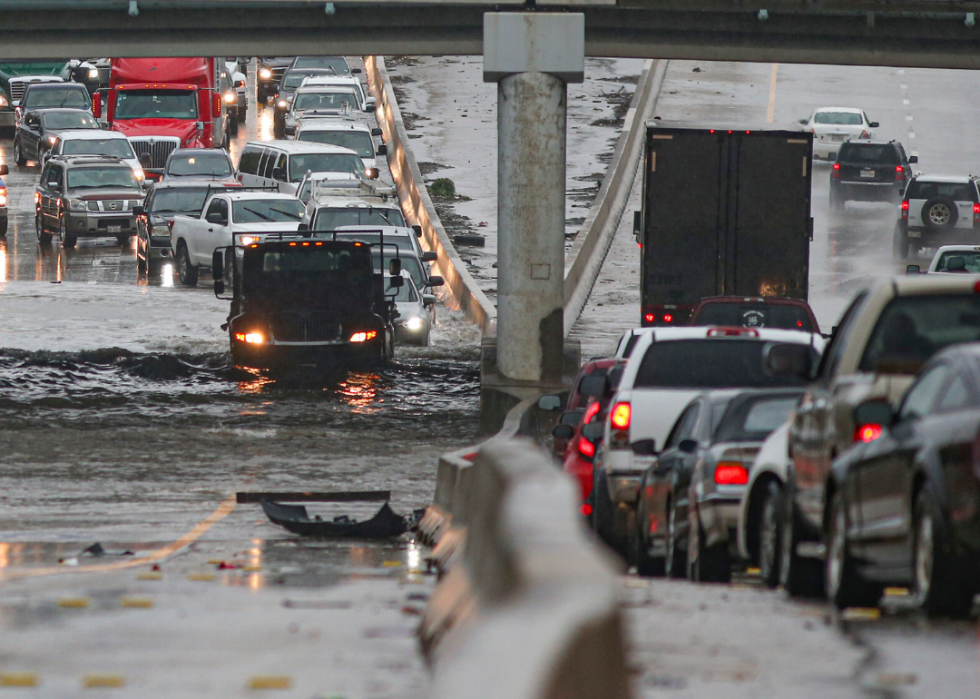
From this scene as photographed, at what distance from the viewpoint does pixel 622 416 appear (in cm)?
1316

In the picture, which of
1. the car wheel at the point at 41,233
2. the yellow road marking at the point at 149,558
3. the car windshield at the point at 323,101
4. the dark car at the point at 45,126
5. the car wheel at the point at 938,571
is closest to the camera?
the car wheel at the point at 938,571

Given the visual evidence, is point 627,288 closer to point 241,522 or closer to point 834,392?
point 241,522

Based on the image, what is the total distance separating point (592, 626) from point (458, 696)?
0.34 m

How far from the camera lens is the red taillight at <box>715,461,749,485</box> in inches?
405

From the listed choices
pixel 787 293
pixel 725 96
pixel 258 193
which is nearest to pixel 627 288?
pixel 258 193

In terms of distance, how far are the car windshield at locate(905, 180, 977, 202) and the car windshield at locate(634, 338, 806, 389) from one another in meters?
25.4

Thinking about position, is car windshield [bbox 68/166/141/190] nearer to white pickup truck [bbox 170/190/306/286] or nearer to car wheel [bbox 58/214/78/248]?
car wheel [bbox 58/214/78/248]

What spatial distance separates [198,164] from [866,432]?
37.4m

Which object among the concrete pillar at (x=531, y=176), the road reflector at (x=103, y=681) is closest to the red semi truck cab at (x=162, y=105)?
Answer: the concrete pillar at (x=531, y=176)

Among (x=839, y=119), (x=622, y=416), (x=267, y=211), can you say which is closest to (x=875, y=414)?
(x=622, y=416)

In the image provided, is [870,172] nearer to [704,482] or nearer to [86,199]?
[86,199]

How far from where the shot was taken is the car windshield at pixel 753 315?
20328 millimetres

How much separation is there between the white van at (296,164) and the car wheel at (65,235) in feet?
13.4

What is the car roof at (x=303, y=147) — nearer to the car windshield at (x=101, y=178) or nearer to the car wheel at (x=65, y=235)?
the car windshield at (x=101, y=178)
